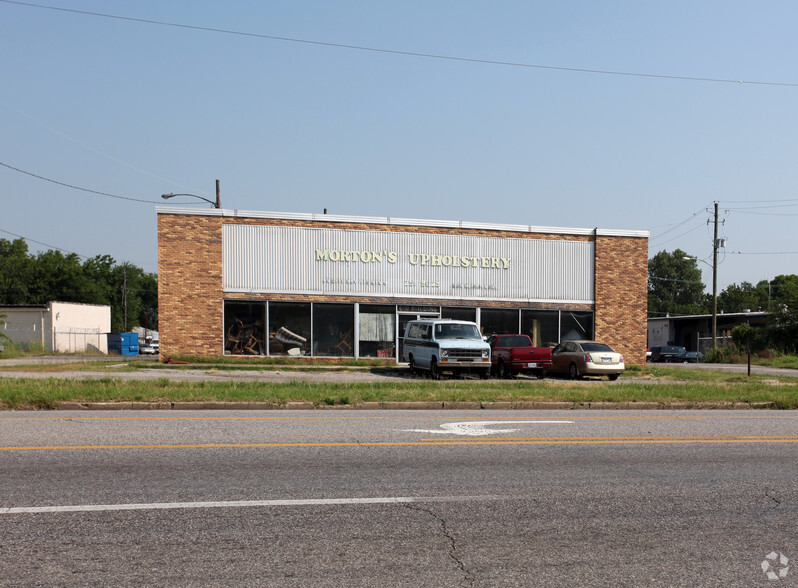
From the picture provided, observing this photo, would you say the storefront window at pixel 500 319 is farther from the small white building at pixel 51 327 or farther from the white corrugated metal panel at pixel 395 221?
the small white building at pixel 51 327

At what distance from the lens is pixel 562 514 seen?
6.15m

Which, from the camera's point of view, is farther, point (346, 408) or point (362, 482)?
point (346, 408)

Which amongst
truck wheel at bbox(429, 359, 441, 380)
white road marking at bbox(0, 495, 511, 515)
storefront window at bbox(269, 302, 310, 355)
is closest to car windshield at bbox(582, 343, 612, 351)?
truck wheel at bbox(429, 359, 441, 380)

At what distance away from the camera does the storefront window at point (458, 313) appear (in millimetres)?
33438

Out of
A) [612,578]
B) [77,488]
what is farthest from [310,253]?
[612,578]

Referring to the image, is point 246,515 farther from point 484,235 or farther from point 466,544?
point 484,235

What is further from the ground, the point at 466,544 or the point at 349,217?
the point at 349,217

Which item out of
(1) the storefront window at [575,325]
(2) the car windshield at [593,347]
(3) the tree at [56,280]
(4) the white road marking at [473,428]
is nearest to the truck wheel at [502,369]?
(2) the car windshield at [593,347]

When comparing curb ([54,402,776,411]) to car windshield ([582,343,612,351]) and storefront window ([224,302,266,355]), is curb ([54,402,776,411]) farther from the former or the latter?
storefront window ([224,302,266,355])

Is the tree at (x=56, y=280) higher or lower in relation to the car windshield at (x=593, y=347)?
higher

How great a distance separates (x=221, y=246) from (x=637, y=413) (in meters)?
21.3

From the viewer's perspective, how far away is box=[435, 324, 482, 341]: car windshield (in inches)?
981

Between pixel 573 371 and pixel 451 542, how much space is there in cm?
2237

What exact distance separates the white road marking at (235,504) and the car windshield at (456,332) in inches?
719
